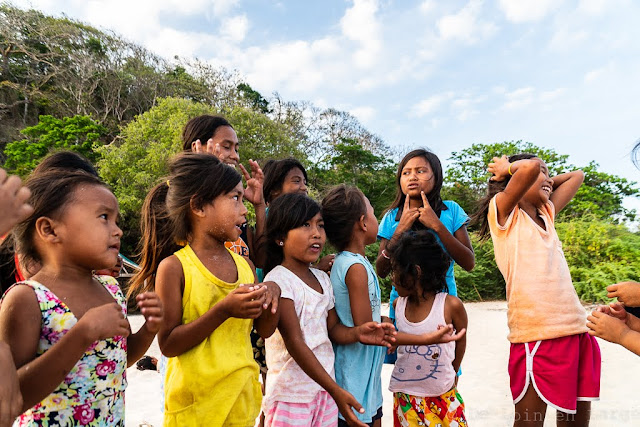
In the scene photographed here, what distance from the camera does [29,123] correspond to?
65.6 ft

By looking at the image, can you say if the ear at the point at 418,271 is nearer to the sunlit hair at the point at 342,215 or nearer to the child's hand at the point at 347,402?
the sunlit hair at the point at 342,215

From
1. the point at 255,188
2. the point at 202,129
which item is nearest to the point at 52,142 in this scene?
the point at 202,129

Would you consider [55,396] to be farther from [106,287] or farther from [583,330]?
[583,330]

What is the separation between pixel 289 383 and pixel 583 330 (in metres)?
1.52

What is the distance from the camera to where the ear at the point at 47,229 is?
4.46 feet

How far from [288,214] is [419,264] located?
770mm

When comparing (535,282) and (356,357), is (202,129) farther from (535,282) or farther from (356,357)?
(535,282)

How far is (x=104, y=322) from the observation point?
122 centimetres

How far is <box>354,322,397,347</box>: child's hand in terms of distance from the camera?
1.78 metres

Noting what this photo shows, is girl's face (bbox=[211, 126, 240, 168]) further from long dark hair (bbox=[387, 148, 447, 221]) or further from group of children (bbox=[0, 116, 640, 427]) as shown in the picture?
long dark hair (bbox=[387, 148, 447, 221])

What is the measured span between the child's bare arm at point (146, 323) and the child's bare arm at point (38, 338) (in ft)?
0.27

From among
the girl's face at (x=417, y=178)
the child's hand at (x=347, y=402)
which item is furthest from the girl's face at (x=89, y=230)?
the girl's face at (x=417, y=178)

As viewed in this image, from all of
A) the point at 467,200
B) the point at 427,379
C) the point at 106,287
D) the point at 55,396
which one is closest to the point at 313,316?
the point at 427,379

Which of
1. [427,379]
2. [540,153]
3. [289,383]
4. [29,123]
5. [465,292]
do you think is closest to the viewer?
[289,383]
